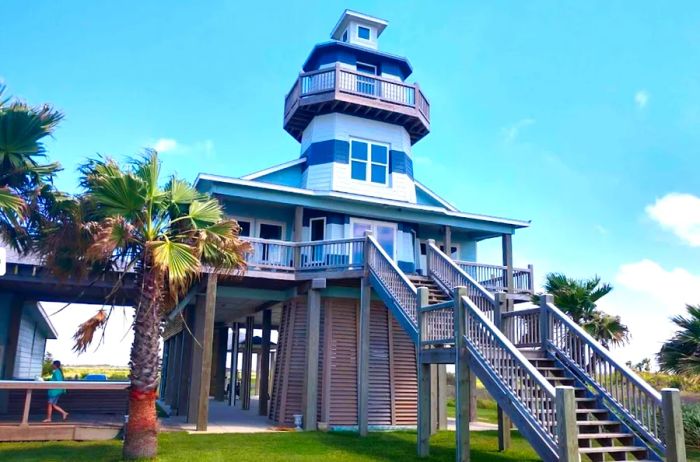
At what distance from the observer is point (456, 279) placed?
591 inches

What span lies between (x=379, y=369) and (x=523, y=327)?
6.65 m

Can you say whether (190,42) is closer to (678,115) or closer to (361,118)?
(361,118)

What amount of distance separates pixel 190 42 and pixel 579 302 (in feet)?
45.7

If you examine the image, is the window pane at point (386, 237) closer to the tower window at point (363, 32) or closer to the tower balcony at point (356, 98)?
the tower balcony at point (356, 98)

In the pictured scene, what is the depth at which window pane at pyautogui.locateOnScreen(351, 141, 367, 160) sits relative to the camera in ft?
68.7

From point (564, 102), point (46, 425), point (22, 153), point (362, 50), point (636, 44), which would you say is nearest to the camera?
point (22, 153)

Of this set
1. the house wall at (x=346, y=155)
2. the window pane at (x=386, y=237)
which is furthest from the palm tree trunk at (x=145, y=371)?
the window pane at (x=386, y=237)

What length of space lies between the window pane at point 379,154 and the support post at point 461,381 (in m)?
10.8

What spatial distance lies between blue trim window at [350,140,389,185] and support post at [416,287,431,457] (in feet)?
28.5

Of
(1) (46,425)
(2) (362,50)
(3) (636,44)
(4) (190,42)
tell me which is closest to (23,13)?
(4) (190,42)

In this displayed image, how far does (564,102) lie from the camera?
21062mm

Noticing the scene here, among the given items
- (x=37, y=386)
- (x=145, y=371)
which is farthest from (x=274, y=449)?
(x=37, y=386)

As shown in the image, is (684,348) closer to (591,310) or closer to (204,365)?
(591,310)

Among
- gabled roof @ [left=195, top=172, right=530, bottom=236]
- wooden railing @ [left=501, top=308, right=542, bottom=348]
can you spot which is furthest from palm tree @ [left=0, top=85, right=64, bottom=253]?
wooden railing @ [left=501, top=308, right=542, bottom=348]
